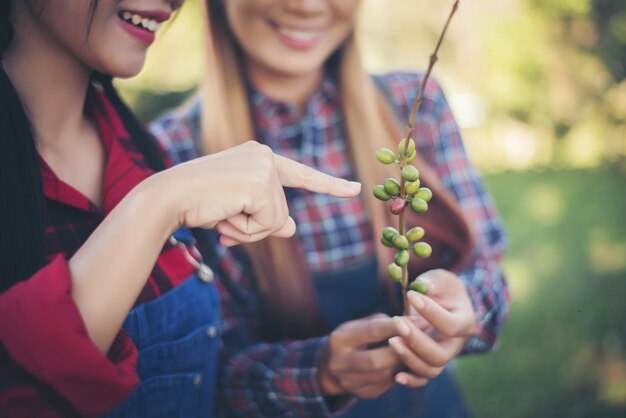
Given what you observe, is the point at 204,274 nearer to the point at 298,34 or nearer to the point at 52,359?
the point at 52,359

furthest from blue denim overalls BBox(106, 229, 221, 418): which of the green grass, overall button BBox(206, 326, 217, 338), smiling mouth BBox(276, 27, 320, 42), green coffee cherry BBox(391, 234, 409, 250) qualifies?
the green grass

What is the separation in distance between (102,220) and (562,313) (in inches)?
134

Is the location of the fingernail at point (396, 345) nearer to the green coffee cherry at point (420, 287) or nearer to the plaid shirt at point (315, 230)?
the green coffee cherry at point (420, 287)

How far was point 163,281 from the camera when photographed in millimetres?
1310

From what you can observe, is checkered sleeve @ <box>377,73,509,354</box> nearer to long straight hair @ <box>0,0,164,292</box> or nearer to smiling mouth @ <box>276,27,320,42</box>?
smiling mouth @ <box>276,27,320,42</box>

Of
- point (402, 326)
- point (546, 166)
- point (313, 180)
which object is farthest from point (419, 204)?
point (546, 166)

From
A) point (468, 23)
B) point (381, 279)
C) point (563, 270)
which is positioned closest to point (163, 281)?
point (381, 279)

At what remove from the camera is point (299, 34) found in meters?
1.73

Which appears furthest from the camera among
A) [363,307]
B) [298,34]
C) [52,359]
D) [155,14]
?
[363,307]

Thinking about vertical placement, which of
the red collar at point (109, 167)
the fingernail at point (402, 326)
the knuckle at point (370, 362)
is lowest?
the knuckle at point (370, 362)

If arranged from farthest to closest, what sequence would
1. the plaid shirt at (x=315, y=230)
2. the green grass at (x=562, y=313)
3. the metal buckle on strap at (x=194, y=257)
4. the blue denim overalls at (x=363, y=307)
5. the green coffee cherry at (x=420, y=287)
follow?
the green grass at (x=562, y=313) → the blue denim overalls at (x=363, y=307) → the plaid shirt at (x=315, y=230) → the metal buckle on strap at (x=194, y=257) → the green coffee cherry at (x=420, y=287)

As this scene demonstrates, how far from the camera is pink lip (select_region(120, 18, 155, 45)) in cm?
122

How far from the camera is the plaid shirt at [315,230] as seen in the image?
1626mm

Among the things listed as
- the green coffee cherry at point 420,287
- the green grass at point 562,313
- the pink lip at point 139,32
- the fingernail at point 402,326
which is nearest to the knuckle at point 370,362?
the fingernail at point 402,326
